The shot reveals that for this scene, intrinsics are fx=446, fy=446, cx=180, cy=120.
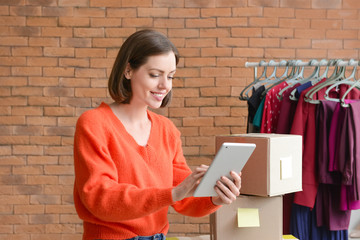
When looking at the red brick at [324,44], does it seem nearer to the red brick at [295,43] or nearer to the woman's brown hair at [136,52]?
the red brick at [295,43]

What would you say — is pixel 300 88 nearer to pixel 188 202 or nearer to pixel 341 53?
pixel 341 53

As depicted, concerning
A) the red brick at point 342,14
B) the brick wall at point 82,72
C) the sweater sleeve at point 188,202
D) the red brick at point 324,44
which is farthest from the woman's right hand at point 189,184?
the red brick at point 342,14

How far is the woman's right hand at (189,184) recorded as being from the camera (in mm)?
1280

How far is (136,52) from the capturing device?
1.44 meters

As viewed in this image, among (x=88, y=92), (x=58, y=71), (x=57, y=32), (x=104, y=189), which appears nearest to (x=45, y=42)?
(x=57, y=32)

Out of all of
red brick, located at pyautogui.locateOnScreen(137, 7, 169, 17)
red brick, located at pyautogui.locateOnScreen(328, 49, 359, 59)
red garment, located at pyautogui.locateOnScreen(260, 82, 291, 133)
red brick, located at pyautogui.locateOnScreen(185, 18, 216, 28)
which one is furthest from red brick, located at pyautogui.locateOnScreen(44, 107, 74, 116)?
red brick, located at pyautogui.locateOnScreen(328, 49, 359, 59)

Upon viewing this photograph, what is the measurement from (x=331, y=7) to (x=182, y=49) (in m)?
1.19

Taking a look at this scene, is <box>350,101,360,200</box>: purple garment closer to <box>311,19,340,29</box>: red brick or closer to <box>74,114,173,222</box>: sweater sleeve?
<box>311,19,340,29</box>: red brick

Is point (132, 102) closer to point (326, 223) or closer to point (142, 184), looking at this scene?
point (142, 184)

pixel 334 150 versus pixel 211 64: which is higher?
pixel 211 64

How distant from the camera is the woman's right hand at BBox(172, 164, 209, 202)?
1280 mm

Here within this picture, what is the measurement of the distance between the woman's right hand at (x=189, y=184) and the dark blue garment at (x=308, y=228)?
156cm

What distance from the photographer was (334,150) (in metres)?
2.56

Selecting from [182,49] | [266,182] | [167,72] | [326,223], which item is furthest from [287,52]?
[167,72]
